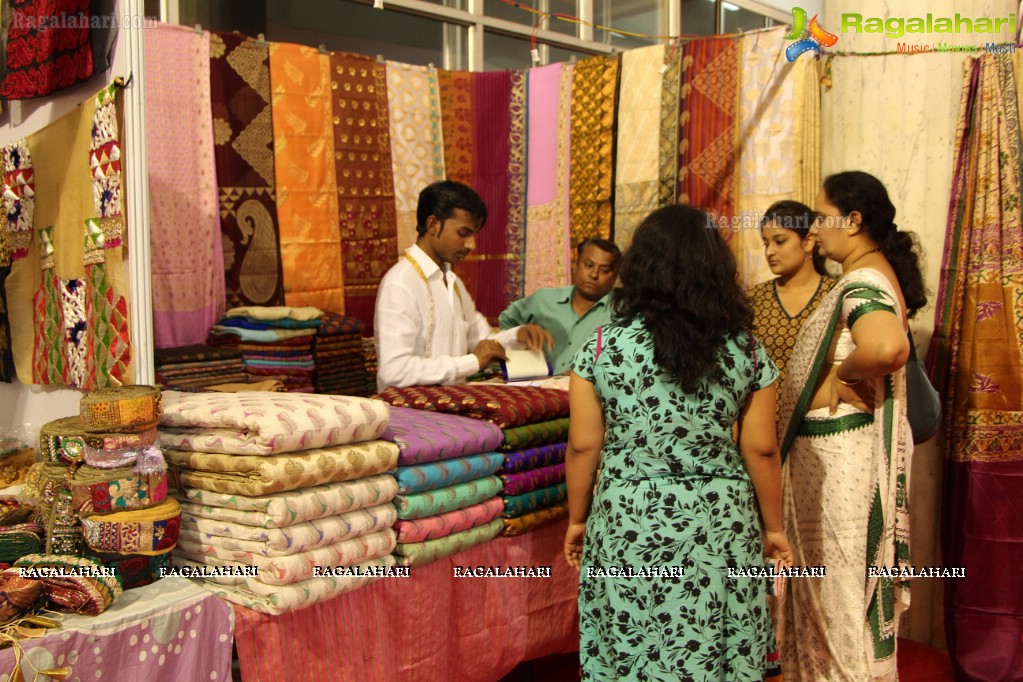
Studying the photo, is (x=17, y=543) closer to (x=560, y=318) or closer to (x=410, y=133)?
(x=560, y=318)

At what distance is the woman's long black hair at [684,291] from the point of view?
5.73ft

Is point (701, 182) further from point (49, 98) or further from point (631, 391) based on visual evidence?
point (49, 98)

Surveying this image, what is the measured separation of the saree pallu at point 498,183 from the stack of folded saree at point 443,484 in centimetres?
199

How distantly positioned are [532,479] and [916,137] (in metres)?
2.18

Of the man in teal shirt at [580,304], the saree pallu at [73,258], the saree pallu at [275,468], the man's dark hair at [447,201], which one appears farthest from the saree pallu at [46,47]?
the man in teal shirt at [580,304]

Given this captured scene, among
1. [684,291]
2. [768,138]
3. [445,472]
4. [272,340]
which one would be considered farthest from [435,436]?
[768,138]

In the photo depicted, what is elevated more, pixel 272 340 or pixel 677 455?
pixel 272 340

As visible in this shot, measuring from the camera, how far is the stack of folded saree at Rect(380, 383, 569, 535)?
2.25 meters

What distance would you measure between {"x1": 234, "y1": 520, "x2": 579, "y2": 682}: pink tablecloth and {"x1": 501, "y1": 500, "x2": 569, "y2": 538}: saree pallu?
39 millimetres

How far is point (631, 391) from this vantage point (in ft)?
5.90

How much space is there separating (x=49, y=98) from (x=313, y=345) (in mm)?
1450

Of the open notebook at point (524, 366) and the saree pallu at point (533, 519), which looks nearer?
the saree pallu at point (533, 519)

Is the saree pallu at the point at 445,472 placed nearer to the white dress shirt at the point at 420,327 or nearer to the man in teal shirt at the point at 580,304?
the white dress shirt at the point at 420,327

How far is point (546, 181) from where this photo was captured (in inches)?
160
